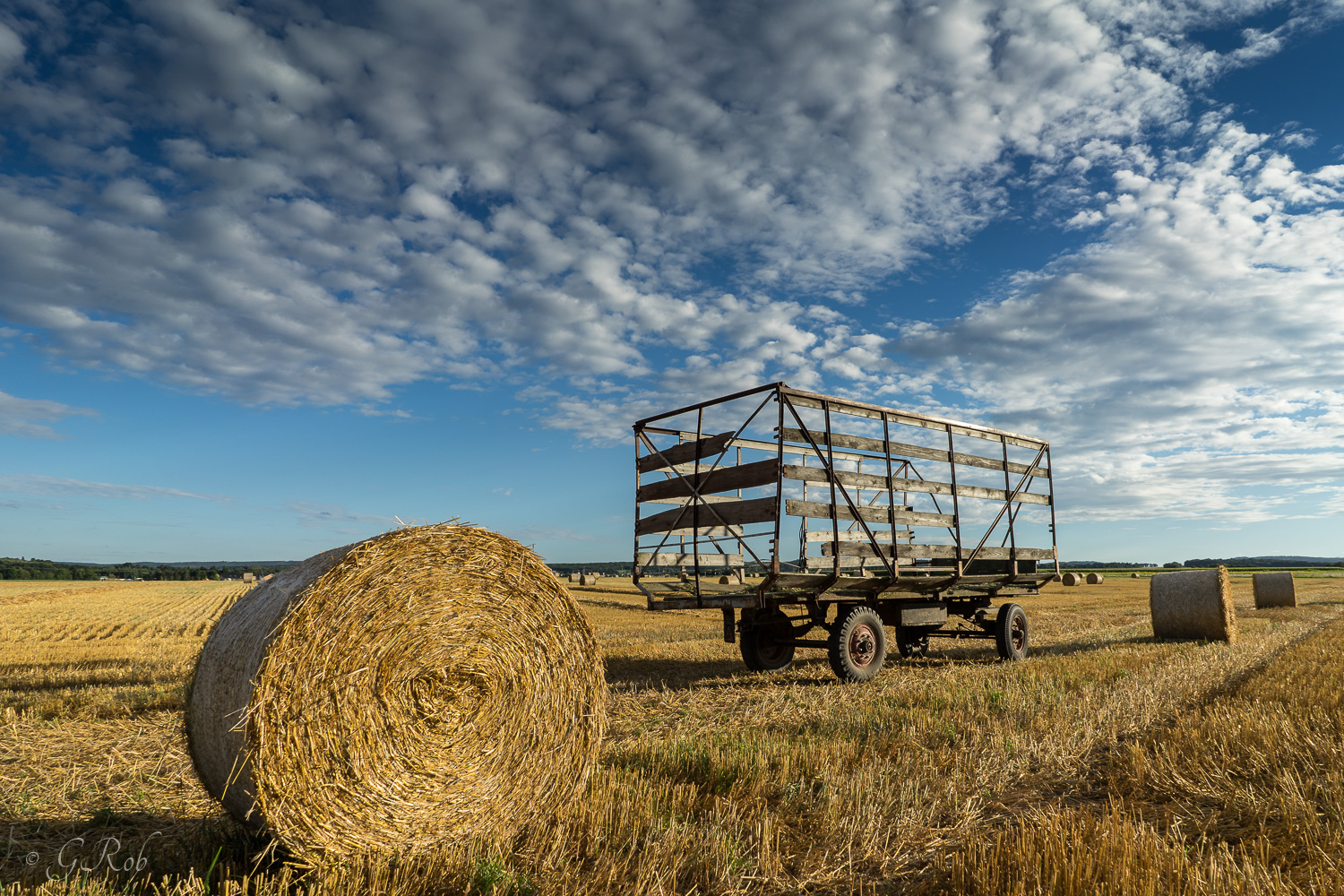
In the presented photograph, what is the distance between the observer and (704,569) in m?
9.93

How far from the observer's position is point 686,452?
31.0 feet

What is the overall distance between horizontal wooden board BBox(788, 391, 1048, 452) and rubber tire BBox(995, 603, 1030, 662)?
2.58 meters

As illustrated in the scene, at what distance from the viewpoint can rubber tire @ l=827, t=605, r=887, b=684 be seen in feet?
30.1

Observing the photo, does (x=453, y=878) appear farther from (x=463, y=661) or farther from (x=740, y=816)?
(x=740, y=816)

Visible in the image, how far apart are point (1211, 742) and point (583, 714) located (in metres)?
4.47

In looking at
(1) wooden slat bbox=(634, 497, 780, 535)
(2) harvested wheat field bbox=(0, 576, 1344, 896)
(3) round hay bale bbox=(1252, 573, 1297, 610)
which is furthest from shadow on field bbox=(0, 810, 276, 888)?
(3) round hay bale bbox=(1252, 573, 1297, 610)

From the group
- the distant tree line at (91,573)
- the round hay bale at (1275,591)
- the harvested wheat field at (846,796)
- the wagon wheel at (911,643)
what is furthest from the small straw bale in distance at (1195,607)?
the distant tree line at (91,573)

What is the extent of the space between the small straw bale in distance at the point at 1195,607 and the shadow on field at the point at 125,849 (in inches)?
584

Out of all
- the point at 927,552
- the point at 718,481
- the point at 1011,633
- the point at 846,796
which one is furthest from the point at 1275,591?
the point at 846,796

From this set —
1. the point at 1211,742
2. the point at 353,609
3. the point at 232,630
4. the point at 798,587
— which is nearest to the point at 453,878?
the point at 353,609

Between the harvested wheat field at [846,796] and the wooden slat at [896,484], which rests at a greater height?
the wooden slat at [896,484]

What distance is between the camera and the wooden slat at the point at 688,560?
957cm

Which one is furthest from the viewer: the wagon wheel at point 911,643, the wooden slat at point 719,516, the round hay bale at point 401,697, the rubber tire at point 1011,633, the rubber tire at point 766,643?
the rubber tire at point 1011,633

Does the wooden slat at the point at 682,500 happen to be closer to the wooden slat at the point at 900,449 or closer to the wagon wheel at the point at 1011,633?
the wooden slat at the point at 900,449
